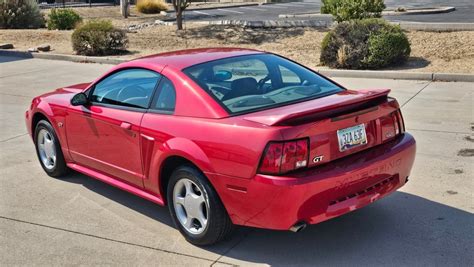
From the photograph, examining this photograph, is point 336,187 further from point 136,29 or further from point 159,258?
point 136,29

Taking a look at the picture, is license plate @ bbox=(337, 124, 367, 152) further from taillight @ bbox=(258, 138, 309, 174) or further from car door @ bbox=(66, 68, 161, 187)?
car door @ bbox=(66, 68, 161, 187)

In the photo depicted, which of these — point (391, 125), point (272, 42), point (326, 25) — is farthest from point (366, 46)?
point (391, 125)

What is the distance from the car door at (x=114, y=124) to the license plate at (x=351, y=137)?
1628 millimetres

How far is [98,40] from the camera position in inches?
619

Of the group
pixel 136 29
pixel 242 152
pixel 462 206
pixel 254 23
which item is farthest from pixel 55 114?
pixel 136 29

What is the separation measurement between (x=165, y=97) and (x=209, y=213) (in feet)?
3.45

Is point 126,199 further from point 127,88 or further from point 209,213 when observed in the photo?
point 209,213

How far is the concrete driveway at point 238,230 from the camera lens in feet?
13.1

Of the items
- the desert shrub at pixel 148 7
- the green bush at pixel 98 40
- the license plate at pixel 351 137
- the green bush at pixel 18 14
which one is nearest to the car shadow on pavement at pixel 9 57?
the green bush at pixel 98 40

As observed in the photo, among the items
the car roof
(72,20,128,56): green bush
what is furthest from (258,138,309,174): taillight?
(72,20,128,56): green bush

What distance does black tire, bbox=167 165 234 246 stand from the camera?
3895mm

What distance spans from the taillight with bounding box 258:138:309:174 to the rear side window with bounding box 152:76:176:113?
1054 millimetres

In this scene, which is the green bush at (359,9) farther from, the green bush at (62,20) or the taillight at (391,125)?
the green bush at (62,20)

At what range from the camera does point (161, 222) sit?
4.72 metres
